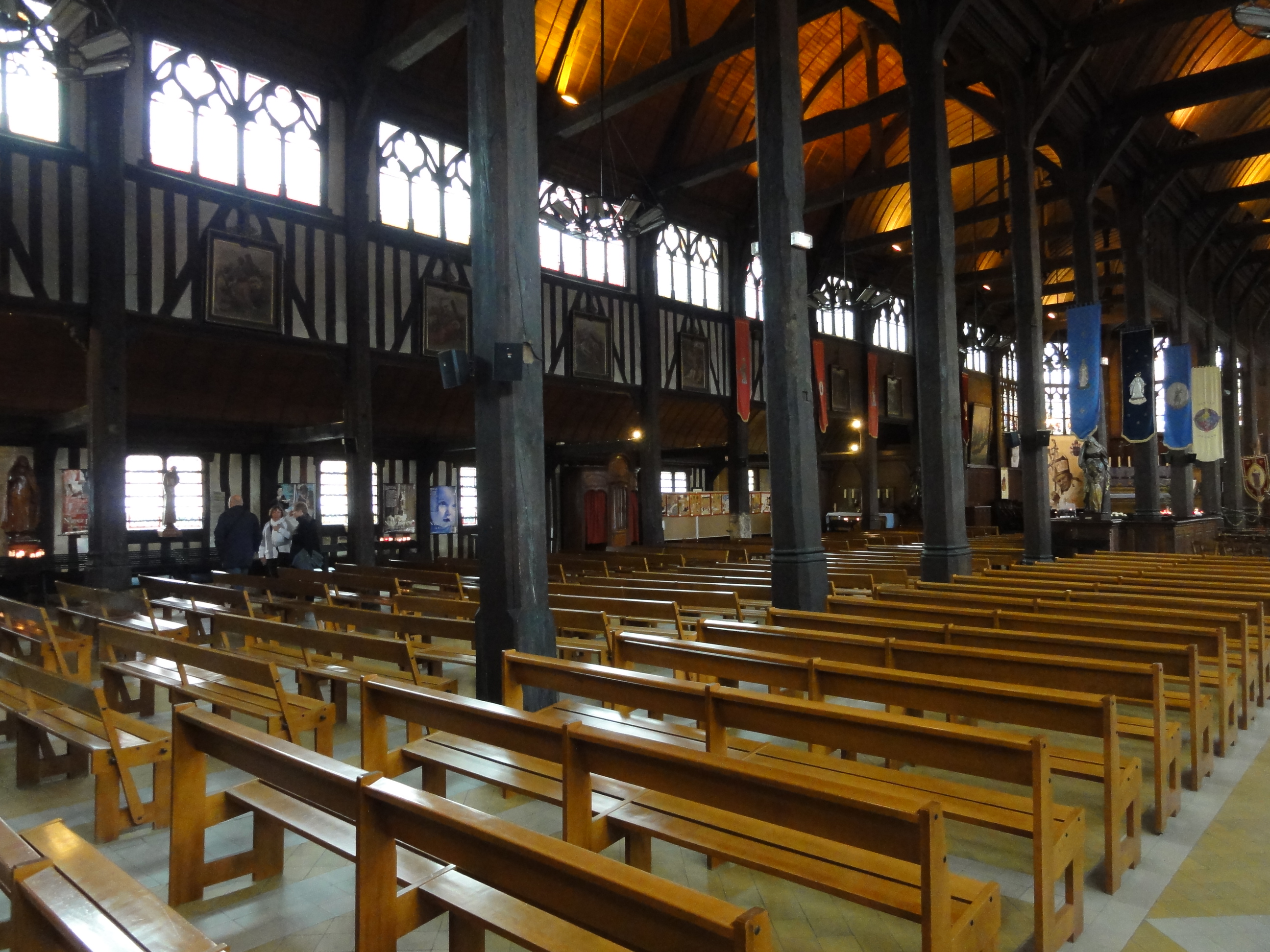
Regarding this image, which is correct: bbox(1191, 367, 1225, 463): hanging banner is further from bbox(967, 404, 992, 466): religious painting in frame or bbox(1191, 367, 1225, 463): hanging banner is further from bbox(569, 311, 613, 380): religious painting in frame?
bbox(569, 311, 613, 380): religious painting in frame

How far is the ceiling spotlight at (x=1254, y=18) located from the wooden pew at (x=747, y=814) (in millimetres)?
7464

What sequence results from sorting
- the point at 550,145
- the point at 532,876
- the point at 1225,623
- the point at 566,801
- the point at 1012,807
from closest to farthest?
the point at 532,876
the point at 566,801
the point at 1012,807
the point at 1225,623
the point at 550,145

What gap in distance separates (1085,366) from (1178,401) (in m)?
5.67

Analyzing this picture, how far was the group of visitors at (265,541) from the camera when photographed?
10219 millimetres

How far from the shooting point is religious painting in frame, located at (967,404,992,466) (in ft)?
87.4

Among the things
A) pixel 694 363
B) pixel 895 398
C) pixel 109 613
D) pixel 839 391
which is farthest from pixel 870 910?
pixel 895 398

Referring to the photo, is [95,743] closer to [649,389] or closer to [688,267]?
[649,389]

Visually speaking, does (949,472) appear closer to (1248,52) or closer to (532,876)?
(532,876)

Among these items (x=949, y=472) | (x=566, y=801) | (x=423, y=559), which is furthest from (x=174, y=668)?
(x=423, y=559)

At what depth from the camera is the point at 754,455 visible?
72.0 ft

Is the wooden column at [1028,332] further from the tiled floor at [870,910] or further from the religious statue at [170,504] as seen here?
the religious statue at [170,504]

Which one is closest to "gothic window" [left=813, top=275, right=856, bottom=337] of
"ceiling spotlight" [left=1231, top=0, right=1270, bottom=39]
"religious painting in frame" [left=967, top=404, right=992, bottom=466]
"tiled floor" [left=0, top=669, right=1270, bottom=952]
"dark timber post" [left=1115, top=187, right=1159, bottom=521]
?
"dark timber post" [left=1115, top=187, right=1159, bottom=521]

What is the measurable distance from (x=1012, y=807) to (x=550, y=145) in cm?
1372

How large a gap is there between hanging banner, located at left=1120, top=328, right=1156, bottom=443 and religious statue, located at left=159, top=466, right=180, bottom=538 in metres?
15.9
